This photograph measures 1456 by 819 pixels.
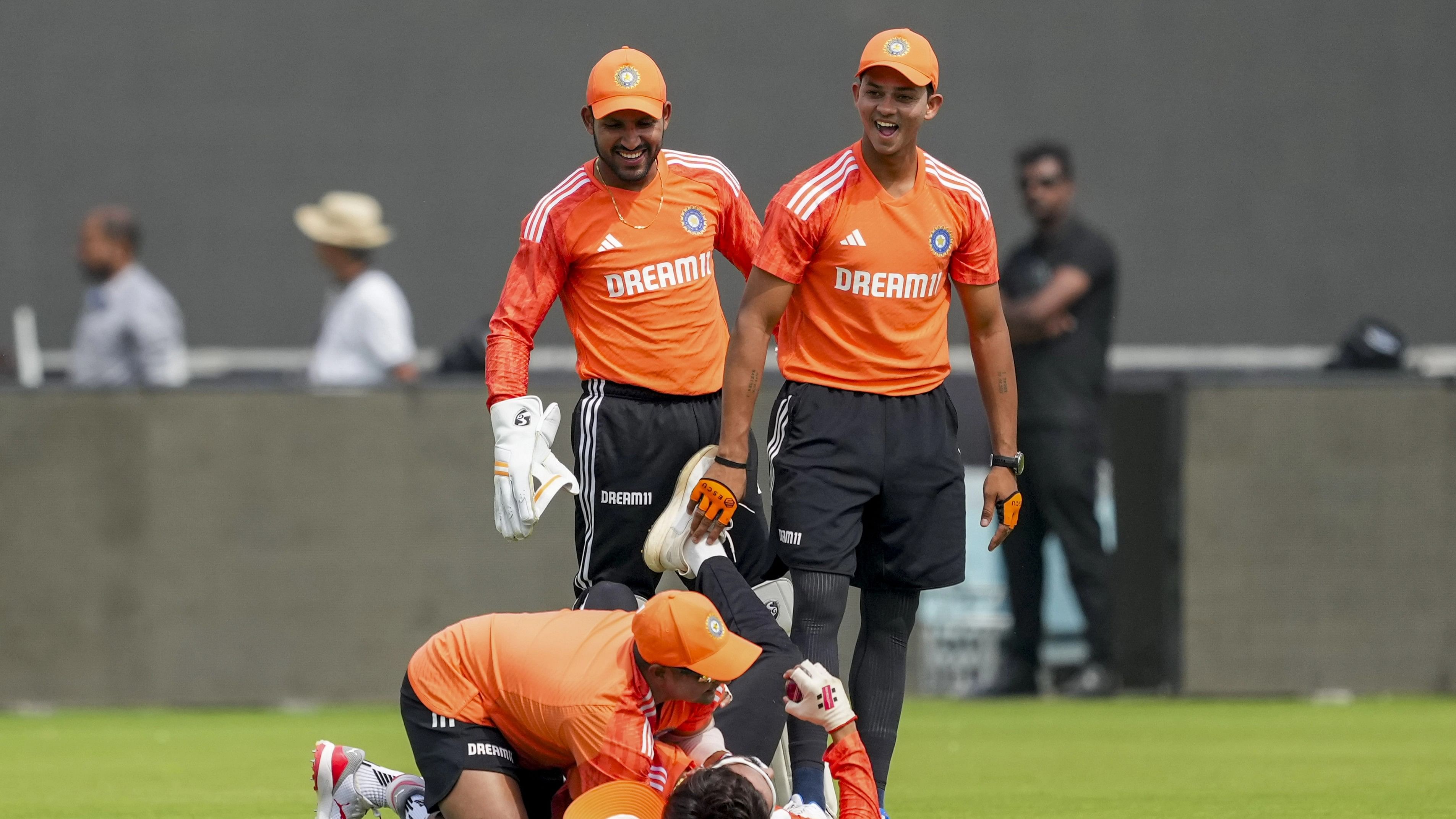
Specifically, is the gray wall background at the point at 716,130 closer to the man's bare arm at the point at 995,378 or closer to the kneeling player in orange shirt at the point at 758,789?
the man's bare arm at the point at 995,378

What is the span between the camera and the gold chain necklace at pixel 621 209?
655 centimetres

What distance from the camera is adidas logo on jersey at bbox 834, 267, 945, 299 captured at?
6043mm

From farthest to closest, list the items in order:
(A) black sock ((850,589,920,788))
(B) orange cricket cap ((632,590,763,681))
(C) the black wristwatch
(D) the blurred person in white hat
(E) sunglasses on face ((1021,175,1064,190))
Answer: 1. (D) the blurred person in white hat
2. (E) sunglasses on face ((1021,175,1064,190))
3. (C) the black wristwatch
4. (A) black sock ((850,589,920,788))
5. (B) orange cricket cap ((632,590,763,681))

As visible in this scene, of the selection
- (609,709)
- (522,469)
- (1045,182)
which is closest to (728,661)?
(609,709)

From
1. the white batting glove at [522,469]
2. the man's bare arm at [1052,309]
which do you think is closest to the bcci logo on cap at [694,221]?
the white batting glove at [522,469]

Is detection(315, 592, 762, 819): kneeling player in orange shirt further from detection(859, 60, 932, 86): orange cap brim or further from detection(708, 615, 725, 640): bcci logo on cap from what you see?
detection(859, 60, 932, 86): orange cap brim

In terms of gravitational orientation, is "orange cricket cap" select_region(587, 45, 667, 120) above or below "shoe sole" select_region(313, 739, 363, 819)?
above

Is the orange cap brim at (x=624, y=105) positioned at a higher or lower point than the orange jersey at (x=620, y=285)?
higher

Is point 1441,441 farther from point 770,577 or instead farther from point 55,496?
point 55,496

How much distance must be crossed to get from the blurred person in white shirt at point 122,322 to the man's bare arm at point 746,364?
5.51 m

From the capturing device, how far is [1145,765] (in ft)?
26.0

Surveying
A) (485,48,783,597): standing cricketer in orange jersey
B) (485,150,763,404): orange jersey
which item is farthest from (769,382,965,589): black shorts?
(485,150,763,404): orange jersey

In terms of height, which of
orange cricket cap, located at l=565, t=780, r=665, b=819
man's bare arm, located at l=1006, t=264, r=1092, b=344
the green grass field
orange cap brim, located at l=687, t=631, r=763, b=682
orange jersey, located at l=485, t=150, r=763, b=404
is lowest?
the green grass field

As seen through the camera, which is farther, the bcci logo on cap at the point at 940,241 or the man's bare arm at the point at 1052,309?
the man's bare arm at the point at 1052,309
